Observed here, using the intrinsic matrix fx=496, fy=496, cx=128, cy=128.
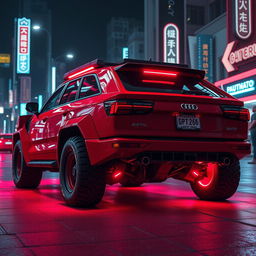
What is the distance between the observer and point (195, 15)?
38344mm

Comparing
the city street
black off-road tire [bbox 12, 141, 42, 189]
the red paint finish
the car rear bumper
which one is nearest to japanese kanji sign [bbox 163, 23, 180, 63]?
the red paint finish

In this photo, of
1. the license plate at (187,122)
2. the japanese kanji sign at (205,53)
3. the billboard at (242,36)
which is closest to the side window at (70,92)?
the license plate at (187,122)

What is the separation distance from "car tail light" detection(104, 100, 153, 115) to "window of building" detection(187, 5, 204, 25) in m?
34.0

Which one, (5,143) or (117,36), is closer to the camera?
(5,143)


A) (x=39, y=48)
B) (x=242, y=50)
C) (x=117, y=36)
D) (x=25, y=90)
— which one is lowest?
(x=242, y=50)

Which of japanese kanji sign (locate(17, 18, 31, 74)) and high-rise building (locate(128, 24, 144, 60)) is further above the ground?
high-rise building (locate(128, 24, 144, 60))

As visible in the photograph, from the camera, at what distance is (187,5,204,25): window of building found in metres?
38.2

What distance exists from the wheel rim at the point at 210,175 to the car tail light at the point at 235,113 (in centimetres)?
73

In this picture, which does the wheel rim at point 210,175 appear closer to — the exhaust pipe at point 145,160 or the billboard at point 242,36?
the exhaust pipe at point 145,160

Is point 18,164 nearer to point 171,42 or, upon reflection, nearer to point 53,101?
point 53,101

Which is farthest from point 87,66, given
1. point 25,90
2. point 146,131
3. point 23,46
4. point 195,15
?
point 25,90

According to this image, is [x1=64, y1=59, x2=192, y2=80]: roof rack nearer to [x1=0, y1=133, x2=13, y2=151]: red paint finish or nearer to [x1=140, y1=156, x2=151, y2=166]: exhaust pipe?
[x1=140, y1=156, x2=151, y2=166]: exhaust pipe

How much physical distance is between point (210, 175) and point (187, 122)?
3.72 ft

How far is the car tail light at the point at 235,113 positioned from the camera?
5816 mm
